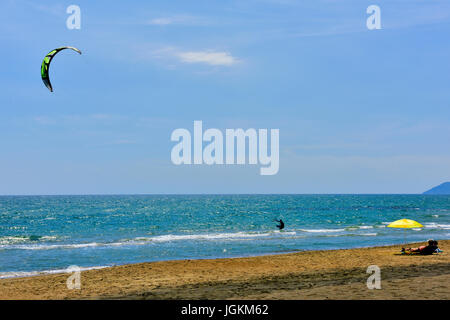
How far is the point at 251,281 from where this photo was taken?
15.3m

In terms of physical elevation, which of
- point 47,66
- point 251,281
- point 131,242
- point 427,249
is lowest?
point 131,242

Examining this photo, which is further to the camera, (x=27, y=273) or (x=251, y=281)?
(x=27, y=273)

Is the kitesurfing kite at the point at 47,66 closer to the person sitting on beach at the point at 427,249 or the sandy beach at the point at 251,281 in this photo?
the sandy beach at the point at 251,281

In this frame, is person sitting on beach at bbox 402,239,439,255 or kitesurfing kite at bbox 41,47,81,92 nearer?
kitesurfing kite at bbox 41,47,81,92

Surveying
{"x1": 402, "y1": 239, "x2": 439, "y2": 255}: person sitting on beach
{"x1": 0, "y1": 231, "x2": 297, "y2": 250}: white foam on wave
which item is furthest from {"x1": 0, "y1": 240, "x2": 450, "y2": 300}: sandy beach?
{"x1": 0, "y1": 231, "x2": 297, "y2": 250}: white foam on wave

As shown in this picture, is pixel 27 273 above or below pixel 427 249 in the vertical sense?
below

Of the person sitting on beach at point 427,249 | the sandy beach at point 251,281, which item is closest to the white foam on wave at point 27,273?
the sandy beach at point 251,281

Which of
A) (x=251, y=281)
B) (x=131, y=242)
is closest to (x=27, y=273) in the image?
(x=251, y=281)

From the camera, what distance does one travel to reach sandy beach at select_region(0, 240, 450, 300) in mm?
12212

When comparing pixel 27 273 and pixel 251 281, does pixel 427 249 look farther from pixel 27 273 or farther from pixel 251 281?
pixel 27 273

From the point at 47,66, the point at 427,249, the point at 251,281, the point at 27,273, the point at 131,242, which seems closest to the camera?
the point at 47,66

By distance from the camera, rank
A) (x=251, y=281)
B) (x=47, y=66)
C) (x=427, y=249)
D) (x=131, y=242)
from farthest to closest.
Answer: (x=131, y=242)
(x=427, y=249)
(x=251, y=281)
(x=47, y=66)

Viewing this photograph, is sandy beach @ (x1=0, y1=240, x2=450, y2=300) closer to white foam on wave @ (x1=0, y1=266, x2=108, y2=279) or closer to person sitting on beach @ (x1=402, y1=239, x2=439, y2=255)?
person sitting on beach @ (x1=402, y1=239, x2=439, y2=255)
